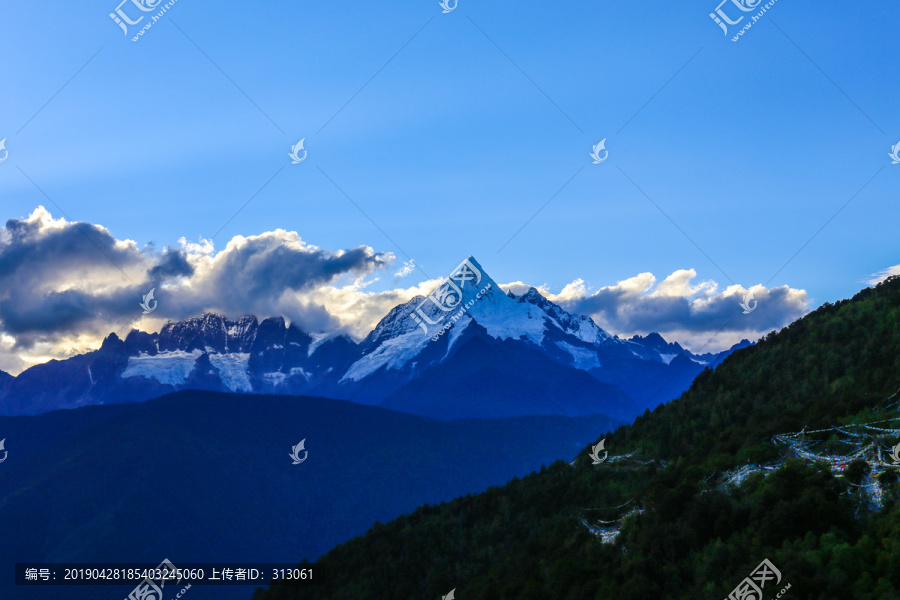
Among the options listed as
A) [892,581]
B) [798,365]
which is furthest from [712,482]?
[798,365]

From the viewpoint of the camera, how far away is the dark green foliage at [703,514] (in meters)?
59.7

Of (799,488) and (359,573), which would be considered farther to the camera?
(359,573)

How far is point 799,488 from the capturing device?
65438 mm

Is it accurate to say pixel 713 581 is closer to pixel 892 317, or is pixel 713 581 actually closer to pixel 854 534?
pixel 854 534

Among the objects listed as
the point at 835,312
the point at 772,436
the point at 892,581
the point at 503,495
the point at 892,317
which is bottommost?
the point at 892,581

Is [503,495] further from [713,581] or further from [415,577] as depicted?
[713,581]

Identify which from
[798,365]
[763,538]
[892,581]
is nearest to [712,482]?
[763,538]

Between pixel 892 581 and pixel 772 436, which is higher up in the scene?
pixel 772 436

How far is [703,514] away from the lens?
70.8m

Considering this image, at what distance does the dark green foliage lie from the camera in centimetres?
5968

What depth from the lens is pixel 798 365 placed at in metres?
130

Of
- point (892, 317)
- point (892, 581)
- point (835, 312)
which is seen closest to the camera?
point (892, 581)

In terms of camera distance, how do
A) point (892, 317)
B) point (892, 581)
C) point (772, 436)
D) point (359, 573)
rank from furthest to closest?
point (359, 573), point (892, 317), point (772, 436), point (892, 581)

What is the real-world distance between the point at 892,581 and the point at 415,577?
88285mm
